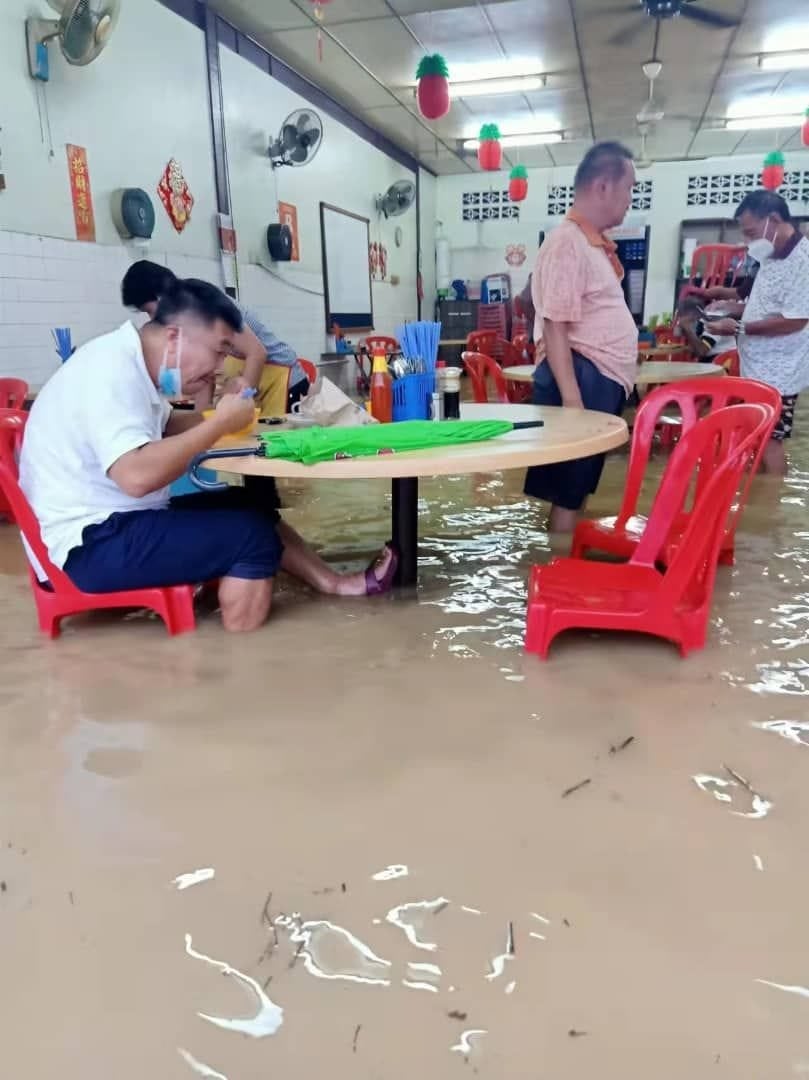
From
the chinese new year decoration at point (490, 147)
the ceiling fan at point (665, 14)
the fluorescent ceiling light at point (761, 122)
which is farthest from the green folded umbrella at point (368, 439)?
the fluorescent ceiling light at point (761, 122)

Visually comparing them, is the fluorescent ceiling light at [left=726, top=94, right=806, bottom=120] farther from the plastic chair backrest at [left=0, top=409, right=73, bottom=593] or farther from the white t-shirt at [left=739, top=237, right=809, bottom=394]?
the plastic chair backrest at [left=0, top=409, right=73, bottom=593]

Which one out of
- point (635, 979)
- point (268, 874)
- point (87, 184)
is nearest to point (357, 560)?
point (268, 874)

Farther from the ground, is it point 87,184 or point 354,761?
point 87,184

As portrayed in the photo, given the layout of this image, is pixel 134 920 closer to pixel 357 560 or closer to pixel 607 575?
pixel 607 575

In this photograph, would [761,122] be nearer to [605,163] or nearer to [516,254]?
[516,254]

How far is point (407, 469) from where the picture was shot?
5.86 ft

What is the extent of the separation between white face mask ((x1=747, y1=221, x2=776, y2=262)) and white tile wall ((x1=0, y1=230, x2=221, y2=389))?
3916 millimetres

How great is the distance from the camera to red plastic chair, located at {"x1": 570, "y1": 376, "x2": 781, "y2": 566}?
2.50 meters

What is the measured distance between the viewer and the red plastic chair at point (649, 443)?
8.19 ft

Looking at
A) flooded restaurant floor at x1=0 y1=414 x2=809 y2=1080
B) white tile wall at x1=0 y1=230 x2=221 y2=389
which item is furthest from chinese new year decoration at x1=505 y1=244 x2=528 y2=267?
flooded restaurant floor at x1=0 y1=414 x2=809 y2=1080

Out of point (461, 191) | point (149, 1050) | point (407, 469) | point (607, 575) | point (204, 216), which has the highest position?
point (461, 191)

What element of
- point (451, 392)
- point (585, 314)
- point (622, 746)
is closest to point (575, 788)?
point (622, 746)

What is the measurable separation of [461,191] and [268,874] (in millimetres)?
12941

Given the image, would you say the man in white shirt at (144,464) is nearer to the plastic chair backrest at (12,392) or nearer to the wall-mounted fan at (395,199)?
the plastic chair backrest at (12,392)
